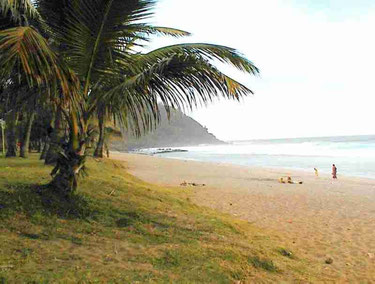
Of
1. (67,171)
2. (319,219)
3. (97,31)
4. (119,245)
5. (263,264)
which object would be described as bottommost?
(319,219)

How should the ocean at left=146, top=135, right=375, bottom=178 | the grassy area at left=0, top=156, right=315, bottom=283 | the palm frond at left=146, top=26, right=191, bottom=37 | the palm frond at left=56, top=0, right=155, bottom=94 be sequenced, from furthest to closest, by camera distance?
Answer: the ocean at left=146, top=135, right=375, bottom=178 → the palm frond at left=146, top=26, right=191, bottom=37 → the palm frond at left=56, top=0, right=155, bottom=94 → the grassy area at left=0, top=156, right=315, bottom=283

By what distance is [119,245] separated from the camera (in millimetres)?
4074

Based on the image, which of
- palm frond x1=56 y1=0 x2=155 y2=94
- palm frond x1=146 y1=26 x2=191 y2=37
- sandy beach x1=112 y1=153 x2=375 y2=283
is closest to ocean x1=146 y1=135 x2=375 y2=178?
sandy beach x1=112 y1=153 x2=375 y2=283

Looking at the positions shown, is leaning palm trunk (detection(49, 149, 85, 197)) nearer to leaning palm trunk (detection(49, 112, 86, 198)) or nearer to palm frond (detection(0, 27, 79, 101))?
leaning palm trunk (detection(49, 112, 86, 198))

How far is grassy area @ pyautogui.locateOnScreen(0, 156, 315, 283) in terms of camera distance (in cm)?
323

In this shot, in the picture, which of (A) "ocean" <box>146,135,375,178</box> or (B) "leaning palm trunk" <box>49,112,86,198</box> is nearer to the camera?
(B) "leaning palm trunk" <box>49,112,86,198</box>

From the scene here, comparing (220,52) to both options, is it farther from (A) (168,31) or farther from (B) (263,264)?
(B) (263,264)

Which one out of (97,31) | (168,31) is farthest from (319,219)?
(97,31)

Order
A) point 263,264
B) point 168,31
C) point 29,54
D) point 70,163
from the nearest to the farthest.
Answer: point 29,54 < point 263,264 < point 70,163 < point 168,31

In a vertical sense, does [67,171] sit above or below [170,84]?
below

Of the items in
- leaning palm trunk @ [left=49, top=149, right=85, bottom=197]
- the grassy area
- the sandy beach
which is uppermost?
leaning palm trunk @ [left=49, top=149, right=85, bottom=197]

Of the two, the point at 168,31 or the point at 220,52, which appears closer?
the point at 220,52

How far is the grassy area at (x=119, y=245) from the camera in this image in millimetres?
3232

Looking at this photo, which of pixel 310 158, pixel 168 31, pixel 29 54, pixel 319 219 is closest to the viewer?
pixel 29 54
